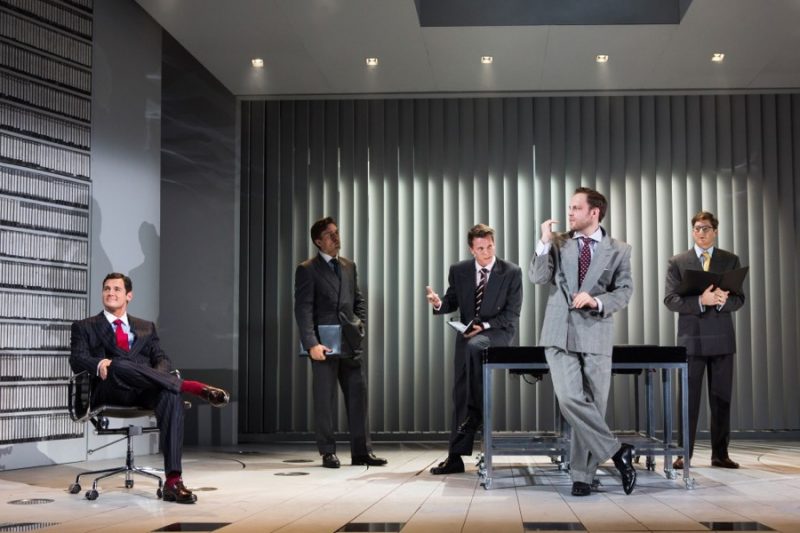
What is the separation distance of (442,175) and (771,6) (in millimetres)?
3050

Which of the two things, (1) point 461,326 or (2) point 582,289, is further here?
(1) point 461,326

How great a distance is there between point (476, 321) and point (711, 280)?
143 centimetres

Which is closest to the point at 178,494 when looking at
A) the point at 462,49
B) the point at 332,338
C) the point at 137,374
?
the point at 137,374

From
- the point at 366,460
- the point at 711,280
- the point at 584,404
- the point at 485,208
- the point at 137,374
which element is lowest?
the point at 366,460

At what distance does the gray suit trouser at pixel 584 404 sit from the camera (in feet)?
15.6

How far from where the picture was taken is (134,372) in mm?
4875

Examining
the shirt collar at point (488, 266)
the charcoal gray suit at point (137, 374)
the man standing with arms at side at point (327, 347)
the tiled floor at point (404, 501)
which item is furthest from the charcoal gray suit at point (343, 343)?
the charcoal gray suit at point (137, 374)

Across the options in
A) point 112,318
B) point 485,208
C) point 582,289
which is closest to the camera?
point 582,289

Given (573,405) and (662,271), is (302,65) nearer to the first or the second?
(662,271)

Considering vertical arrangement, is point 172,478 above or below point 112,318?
below

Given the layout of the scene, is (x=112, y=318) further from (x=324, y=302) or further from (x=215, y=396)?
(x=324, y=302)

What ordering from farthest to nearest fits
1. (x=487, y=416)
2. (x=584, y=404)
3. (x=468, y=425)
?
(x=468, y=425), (x=487, y=416), (x=584, y=404)

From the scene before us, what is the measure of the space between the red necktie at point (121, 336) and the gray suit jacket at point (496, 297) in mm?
1884

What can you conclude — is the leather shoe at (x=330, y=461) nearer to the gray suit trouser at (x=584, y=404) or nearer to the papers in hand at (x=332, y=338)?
the papers in hand at (x=332, y=338)
